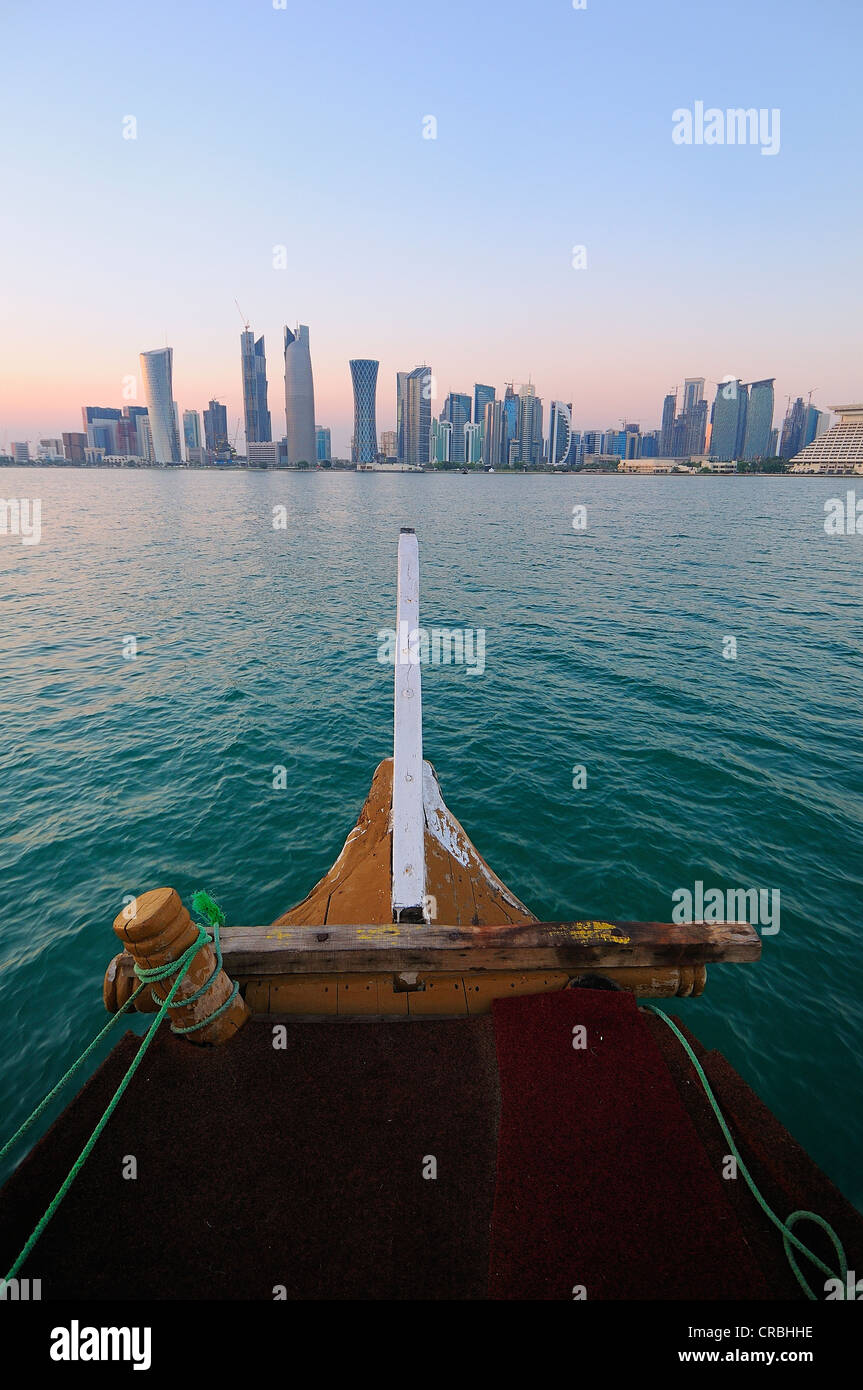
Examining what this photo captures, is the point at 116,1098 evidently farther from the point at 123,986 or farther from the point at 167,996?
the point at 123,986

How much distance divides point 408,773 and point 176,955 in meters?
3.52

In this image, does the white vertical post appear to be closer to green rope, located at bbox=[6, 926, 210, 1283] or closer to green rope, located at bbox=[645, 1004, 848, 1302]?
green rope, located at bbox=[6, 926, 210, 1283]

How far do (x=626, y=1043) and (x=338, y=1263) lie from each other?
2.87 metres

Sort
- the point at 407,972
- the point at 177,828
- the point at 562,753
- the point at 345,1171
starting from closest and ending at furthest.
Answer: the point at 345,1171 < the point at 407,972 < the point at 177,828 < the point at 562,753

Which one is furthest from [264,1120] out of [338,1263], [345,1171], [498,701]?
[498,701]

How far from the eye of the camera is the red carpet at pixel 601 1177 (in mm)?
3873

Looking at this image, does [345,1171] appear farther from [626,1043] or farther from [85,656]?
[85,656]

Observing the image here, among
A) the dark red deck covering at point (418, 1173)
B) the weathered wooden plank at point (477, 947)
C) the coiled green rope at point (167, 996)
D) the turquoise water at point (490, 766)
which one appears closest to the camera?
the dark red deck covering at point (418, 1173)

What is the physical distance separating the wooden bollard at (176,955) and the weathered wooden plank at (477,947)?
0.37m

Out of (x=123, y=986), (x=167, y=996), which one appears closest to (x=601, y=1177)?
(x=167, y=996)

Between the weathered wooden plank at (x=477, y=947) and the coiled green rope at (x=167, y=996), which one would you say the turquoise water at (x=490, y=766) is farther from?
the coiled green rope at (x=167, y=996)

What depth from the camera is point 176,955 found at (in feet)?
16.8

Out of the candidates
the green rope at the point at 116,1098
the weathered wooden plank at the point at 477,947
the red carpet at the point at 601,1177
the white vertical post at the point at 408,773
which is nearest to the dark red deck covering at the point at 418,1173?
the red carpet at the point at 601,1177

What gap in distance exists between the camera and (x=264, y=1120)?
488cm
